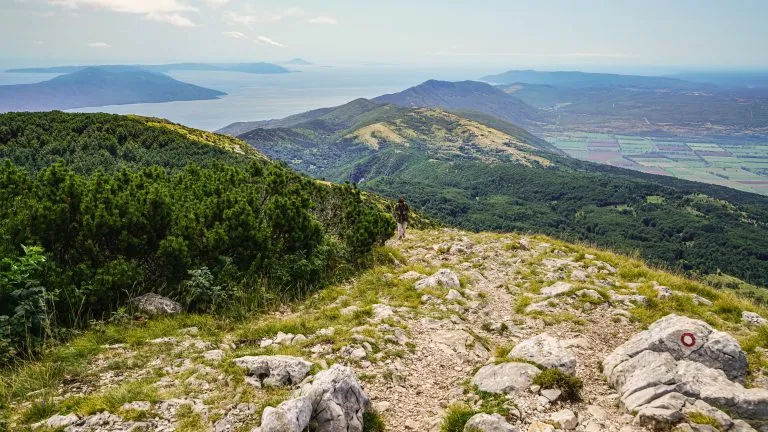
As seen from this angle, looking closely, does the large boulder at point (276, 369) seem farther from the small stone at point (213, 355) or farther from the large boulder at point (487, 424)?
the large boulder at point (487, 424)

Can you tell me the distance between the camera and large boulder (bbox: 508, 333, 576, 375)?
293 inches

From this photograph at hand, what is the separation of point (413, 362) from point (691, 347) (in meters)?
5.15

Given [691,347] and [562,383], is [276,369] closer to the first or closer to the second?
[562,383]

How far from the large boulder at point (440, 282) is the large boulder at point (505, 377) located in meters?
4.97

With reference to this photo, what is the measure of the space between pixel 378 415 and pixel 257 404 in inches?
74.5

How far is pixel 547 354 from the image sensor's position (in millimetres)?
7715

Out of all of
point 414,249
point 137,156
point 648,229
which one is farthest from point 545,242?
point 648,229

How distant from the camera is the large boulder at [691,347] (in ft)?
23.6

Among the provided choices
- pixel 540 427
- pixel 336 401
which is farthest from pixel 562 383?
pixel 336 401

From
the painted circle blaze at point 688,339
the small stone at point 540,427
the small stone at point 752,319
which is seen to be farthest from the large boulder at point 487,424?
the small stone at point 752,319

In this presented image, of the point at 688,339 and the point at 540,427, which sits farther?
the point at 688,339

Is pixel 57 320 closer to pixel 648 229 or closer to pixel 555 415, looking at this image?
pixel 555 415

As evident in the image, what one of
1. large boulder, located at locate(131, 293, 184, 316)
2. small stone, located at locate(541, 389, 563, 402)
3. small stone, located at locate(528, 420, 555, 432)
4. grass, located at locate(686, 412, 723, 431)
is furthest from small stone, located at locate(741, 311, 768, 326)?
large boulder, located at locate(131, 293, 184, 316)

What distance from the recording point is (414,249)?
64.1ft
